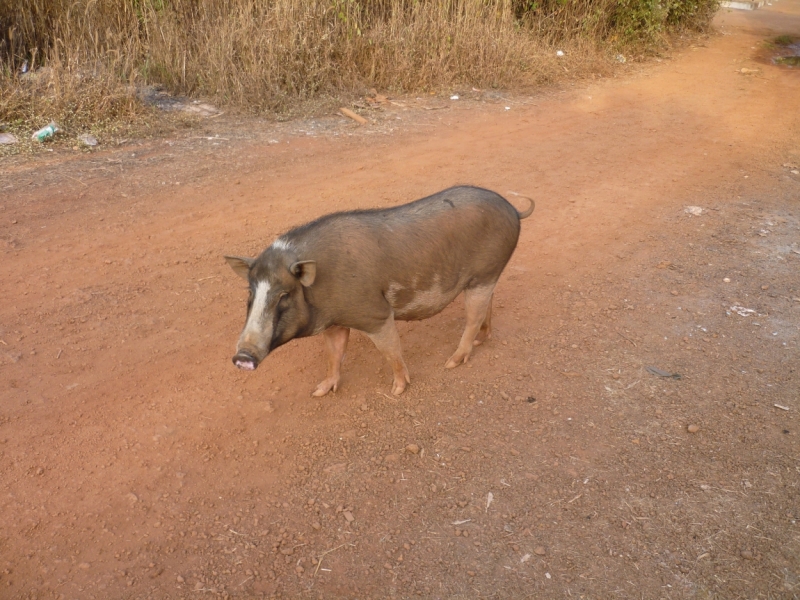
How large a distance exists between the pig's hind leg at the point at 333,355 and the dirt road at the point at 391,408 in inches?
3.3

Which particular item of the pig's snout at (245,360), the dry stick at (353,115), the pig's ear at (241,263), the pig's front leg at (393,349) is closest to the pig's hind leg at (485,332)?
the pig's front leg at (393,349)

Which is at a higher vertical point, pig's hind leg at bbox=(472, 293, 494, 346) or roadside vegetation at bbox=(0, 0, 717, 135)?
roadside vegetation at bbox=(0, 0, 717, 135)

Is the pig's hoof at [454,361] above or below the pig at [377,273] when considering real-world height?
below

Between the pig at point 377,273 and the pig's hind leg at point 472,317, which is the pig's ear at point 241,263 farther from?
the pig's hind leg at point 472,317

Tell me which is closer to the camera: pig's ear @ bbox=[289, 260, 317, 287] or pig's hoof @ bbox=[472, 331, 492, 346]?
pig's ear @ bbox=[289, 260, 317, 287]

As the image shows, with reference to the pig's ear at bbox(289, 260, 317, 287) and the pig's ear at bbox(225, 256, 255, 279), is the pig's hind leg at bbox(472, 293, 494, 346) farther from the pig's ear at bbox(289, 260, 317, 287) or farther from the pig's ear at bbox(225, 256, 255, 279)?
the pig's ear at bbox(225, 256, 255, 279)

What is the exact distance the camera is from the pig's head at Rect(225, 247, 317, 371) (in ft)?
11.6

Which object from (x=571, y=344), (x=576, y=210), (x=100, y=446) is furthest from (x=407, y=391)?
(x=576, y=210)

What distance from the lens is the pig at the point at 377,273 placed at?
3637mm

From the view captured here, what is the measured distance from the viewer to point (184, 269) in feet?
17.9

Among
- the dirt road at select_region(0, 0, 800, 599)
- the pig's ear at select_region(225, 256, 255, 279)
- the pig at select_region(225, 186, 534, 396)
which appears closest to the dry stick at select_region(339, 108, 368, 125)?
A: the dirt road at select_region(0, 0, 800, 599)

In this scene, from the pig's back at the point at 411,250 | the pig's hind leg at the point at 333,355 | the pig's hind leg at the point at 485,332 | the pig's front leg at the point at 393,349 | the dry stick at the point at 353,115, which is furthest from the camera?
the dry stick at the point at 353,115

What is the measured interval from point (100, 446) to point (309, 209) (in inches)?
128

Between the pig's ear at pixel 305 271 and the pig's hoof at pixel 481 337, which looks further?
the pig's hoof at pixel 481 337
